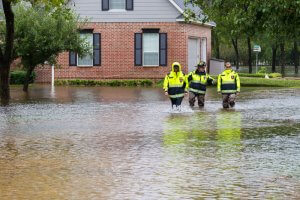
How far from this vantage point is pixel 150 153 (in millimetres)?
15359

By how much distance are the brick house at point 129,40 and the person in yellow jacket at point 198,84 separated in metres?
22.1

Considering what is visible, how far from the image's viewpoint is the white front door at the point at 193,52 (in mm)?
53638

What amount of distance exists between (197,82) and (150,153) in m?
13.5

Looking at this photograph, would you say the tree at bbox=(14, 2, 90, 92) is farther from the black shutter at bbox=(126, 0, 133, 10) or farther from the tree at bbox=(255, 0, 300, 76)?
the tree at bbox=(255, 0, 300, 76)

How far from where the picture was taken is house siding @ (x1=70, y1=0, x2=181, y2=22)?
50969 mm

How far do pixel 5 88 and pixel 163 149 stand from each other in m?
17.9

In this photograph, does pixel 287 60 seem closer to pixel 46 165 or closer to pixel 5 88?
pixel 5 88

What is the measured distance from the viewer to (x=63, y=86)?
4869cm

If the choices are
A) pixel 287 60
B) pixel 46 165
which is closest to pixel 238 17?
pixel 46 165

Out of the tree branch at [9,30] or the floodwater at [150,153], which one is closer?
the floodwater at [150,153]

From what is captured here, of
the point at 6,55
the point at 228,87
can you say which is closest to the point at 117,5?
the point at 6,55

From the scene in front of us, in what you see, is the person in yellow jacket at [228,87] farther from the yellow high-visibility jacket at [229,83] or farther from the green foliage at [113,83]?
the green foliage at [113,83]

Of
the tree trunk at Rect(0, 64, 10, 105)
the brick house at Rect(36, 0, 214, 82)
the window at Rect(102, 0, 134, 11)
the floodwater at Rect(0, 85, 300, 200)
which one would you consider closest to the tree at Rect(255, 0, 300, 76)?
the floodwater at Rect(0, 85, 300, 200)

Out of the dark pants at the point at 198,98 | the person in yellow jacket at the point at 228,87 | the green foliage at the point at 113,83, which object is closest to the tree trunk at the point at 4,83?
the dark pants at the point at 198,98
